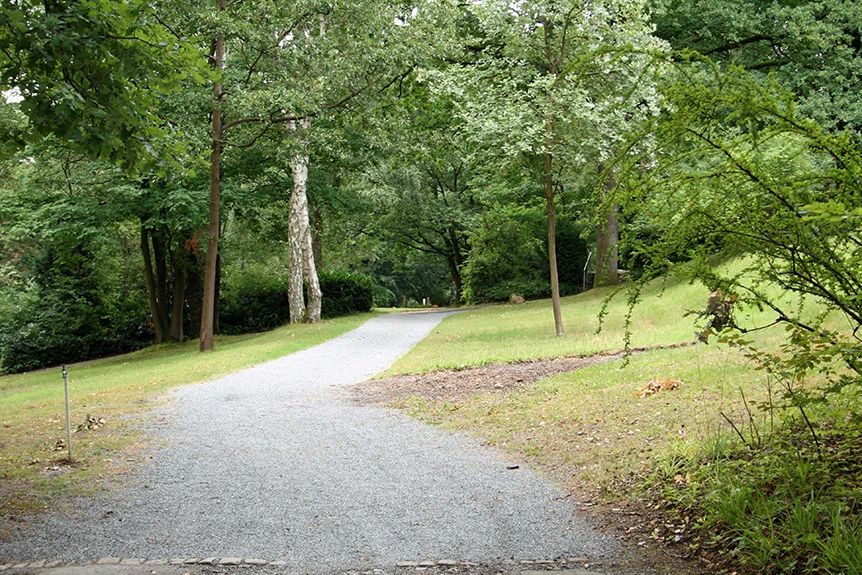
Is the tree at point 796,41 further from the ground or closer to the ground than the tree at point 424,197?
further from the ground

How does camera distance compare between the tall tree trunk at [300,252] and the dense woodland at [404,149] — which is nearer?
the dense woodland at [404,149]

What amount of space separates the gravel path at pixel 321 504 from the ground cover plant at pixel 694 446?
0.48m

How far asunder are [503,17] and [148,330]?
19.4 m

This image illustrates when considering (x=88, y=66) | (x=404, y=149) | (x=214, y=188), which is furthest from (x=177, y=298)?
(x=88, y=66)

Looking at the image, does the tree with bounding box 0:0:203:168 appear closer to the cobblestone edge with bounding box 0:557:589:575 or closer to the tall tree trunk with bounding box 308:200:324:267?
the cobblestone edge with bounding box 0:557:589:575

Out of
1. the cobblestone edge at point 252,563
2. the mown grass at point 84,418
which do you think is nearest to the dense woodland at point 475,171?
the cobblestone edge at point 252,563

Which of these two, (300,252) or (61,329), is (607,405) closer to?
(300,252)

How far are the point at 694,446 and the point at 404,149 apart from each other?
16.4m

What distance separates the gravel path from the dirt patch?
1416 millimetres

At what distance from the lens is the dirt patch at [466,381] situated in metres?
10.5

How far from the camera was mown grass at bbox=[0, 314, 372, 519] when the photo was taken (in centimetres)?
629

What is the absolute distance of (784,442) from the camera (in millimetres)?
4895

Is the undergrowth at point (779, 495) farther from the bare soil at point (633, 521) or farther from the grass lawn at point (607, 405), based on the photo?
the grass lawn at point (607, 405)

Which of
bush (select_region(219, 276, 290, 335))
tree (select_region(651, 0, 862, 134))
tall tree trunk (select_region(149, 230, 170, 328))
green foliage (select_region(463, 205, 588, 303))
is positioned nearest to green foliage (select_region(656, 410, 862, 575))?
tree (select_region(651, 0, 862, 134))
